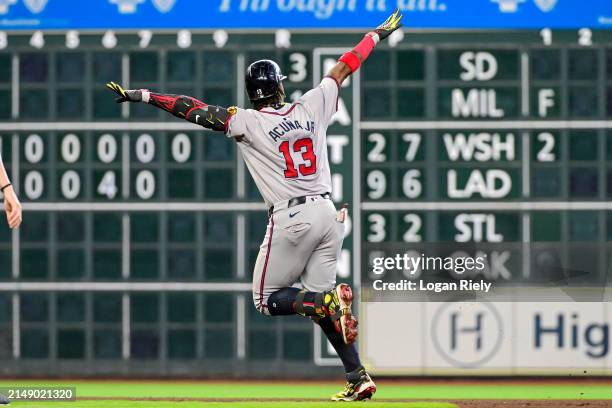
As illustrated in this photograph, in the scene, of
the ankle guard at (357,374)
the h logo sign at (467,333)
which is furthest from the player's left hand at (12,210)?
the h logo sign at (467,333)

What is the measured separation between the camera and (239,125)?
7.80m

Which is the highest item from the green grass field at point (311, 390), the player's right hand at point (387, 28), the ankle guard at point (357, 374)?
the player's right hand at point (387, 28)

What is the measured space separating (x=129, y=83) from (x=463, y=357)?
387cm

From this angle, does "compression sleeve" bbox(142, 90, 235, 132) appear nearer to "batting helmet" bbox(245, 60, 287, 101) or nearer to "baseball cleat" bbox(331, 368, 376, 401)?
"batting helmet" bbox(245, 60, 287, 101)

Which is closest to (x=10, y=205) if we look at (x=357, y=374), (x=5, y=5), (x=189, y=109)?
(x=189, y=109)

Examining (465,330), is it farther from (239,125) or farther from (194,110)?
(194,110)

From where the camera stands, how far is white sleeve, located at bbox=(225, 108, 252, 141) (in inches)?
307

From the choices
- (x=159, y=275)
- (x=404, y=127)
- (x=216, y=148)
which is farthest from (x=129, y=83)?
(x=404, y=127)

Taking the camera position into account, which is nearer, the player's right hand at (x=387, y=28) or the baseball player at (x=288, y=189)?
the baseball player at (x=288, y=189)

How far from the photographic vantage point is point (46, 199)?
11141mm

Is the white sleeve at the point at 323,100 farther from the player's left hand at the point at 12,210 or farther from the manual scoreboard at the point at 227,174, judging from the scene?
the manual scoreboard at the point at 227,174

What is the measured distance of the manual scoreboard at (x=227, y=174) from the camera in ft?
36.1

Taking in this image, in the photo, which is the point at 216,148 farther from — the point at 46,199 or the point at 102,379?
the point at 102,379

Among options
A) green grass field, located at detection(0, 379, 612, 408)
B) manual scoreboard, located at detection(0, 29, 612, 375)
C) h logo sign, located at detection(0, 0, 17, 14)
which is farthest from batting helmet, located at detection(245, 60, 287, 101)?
h logo sign, located at detection(0, 0, 17, 14)
